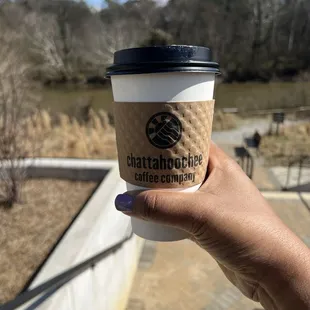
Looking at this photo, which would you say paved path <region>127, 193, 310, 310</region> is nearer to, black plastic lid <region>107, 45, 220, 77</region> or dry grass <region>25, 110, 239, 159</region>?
black plastic lid <region>107, 45, 220, 77</region>

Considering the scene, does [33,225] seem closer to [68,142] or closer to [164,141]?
[164,141]

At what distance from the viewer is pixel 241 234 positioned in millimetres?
1081

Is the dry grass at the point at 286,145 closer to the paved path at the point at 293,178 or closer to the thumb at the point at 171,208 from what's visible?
the paved path at the point at 293,178

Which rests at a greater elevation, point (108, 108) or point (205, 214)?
point (205, 214)

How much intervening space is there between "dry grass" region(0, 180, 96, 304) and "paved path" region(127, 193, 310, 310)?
3.30 ft

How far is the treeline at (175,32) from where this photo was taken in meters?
20.3

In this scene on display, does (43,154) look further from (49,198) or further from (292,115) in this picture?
(292,115)

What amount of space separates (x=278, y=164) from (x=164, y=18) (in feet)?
57.9

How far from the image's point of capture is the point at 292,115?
14164 mm

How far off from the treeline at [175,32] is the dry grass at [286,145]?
1185cm

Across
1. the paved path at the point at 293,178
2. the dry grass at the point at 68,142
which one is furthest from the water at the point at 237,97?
the paved path at the point at 293,178

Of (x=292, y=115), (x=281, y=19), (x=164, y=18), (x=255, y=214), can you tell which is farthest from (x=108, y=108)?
(x=281, y=19)

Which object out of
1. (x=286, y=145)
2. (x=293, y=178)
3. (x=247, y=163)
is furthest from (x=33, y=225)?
(x=286, y=145)

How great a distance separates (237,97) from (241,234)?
59.6ft
